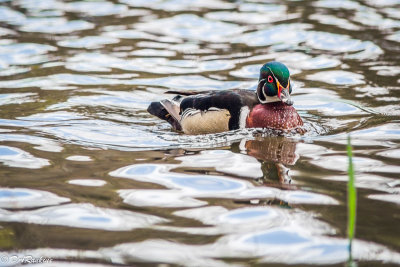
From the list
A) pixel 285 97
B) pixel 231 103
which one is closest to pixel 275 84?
pixel 285 97

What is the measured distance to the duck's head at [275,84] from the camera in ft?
23.2

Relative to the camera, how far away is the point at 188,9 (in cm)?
1365

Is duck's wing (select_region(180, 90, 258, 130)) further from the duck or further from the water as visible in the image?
the water

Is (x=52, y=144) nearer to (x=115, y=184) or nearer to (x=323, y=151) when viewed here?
(x=115, y=184)

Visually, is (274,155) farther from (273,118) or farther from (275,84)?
(275,84)

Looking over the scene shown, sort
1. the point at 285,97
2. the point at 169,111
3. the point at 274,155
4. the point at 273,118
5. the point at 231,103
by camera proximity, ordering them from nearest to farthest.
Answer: the point at 274,155 < the point at 285,97 < the point at 273,118 < the point at 231,103 < the point at 169,111

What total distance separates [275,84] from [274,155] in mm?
1207

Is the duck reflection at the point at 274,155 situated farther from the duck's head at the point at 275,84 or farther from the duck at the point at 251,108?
the duck's head at the point at 275,84

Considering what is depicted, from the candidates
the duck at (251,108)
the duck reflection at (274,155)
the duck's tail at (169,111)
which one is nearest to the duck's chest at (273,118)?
the duck at (251,108)

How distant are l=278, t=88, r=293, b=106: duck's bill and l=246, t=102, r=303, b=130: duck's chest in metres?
0.19

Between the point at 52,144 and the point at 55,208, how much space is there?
200 centimetres

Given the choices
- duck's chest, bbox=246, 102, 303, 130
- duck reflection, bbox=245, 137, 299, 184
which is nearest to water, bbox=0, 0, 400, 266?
duck reflection, bbox=245, 137, 299, 184

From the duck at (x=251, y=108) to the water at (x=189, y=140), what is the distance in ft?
0.55

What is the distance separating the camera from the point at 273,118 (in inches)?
280
